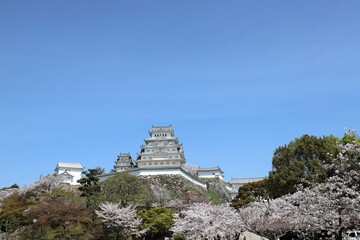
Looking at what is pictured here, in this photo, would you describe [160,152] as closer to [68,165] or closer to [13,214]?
[68,165]

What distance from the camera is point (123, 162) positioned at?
236 feet

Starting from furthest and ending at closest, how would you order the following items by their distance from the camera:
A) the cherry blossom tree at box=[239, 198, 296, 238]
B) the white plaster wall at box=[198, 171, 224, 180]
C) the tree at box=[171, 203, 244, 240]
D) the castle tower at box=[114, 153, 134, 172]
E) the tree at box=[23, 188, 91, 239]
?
the castle tower at box=[114, 153, 134, 172] < the white plaster wall at box=[198, 171, 224, 180] < the tree at box=[23, 188, 91, 239] < the tree at box=[171, 203, 244, 240] < the cherry blossom tree at box=[239, 198, 296, 238]

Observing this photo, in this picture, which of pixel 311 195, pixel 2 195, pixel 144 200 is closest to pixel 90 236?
pixel 144 200

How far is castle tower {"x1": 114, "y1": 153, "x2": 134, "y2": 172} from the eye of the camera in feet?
234

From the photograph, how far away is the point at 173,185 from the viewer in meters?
52.7

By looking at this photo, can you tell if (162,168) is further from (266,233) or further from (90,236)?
(266,233)

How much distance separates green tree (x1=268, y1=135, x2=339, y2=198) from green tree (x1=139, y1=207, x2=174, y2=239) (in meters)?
10.1

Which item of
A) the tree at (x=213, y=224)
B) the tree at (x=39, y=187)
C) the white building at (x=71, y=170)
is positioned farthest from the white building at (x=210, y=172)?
the tree at (x=213, y=224)

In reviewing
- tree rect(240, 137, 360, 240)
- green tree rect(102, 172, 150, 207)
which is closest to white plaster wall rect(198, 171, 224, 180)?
green tree rect(102, 172, 150, 207)

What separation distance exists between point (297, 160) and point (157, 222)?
45.3 ft

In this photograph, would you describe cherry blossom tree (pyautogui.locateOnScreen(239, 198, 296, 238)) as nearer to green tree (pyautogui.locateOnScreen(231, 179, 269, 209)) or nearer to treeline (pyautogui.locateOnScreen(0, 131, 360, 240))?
treeline (pyautogui.locateOnScreen(0, 131, 360, 240))

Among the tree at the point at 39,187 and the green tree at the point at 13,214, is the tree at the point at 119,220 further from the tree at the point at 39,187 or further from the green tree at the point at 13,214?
the tree at the point at 39,187

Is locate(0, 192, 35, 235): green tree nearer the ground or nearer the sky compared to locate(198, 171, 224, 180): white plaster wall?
nearer the ground

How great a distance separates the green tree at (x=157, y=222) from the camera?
32.3 m
